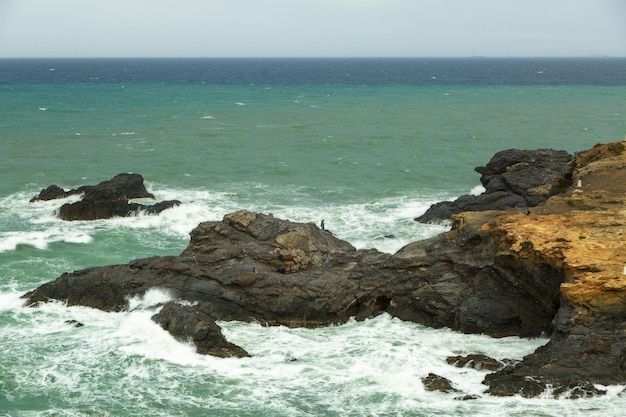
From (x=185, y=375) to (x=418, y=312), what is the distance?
9.48m

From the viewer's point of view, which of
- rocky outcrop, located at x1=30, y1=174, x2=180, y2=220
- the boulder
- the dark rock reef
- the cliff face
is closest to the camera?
the cliff face

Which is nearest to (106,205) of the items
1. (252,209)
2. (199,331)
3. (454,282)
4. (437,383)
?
(252,209)

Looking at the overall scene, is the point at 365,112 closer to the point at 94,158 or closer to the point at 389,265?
the point at 94,158

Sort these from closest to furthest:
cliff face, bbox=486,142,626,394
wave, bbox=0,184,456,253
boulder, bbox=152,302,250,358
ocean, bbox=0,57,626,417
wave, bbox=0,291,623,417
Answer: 1. cliff face, bbox=486,142,626,394
2. wave, bbox=0,291,623,417
3. ocean, bbox=0,57,626,417
4. boulder, bbox=152,302,250,358
5. wave, bbox=0,184,456,253

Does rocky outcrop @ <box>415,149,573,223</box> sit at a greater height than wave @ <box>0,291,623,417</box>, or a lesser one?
greater

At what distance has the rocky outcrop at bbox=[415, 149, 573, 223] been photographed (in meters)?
43.3

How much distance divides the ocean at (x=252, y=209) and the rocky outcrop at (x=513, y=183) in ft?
6.13

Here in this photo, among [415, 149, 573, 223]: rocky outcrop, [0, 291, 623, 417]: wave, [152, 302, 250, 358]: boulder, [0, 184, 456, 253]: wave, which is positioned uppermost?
[415, 149, 573, 223]: rocky outcrop

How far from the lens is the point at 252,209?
50844mm

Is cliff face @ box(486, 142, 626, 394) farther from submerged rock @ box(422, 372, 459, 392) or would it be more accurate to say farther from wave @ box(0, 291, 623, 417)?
submerged rock @ box(422, 372, 459, 392)

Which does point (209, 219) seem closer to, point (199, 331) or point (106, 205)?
point (106, 205)

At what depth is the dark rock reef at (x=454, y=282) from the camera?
958 inches

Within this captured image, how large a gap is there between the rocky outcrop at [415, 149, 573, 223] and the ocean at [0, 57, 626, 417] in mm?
1868

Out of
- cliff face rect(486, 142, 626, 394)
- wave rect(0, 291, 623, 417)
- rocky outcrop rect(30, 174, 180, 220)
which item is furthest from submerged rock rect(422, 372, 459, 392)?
rocky outcrop rect(30, 174, 180, 220)
